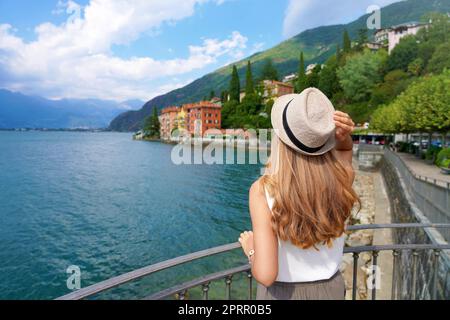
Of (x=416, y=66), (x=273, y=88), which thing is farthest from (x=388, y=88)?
(x=273, y=88)

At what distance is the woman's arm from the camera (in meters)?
1.28

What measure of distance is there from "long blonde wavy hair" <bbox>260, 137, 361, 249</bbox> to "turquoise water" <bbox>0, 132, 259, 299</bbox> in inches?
404

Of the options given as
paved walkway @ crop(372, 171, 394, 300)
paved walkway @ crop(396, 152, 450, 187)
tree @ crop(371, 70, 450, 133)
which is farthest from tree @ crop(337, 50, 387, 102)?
paved walkway @ crop(396, 152, 450, 187)

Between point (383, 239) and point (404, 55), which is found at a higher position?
point (404, 55)

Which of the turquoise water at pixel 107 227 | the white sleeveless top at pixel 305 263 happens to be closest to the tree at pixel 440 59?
the turquoise water at pixel 107 227

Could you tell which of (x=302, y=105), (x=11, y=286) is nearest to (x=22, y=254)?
(x=11, y=286)

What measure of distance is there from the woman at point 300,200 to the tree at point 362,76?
69540mm

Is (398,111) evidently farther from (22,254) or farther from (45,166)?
(45,166)

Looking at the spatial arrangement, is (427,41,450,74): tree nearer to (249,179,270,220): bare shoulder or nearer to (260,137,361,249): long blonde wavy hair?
(260,137,361,249): long blonde wavy hair

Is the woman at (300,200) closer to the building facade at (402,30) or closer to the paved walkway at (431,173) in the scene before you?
the paved walkway at (431,173)

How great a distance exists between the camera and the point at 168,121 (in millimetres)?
114375

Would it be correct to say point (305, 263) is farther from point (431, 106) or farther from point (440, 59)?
Result: point (440, 59)

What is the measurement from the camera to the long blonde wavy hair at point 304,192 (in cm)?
129

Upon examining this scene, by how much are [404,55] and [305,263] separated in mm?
70593
